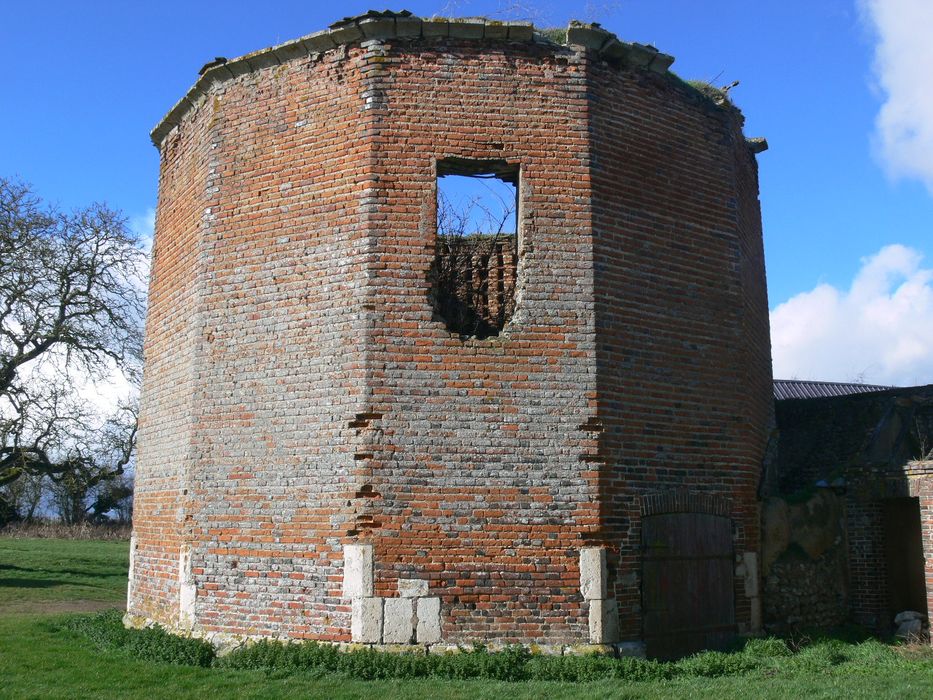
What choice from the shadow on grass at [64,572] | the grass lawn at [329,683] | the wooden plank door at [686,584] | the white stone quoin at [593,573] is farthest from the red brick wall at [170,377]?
the shadow on grass at [64,572]

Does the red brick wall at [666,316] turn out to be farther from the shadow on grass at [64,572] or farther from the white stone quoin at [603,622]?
the shadow on grass at [64,572]

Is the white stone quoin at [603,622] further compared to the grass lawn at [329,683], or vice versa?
the white stone quoin at [603,622]

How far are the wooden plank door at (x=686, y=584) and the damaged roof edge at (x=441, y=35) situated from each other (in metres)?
5.26

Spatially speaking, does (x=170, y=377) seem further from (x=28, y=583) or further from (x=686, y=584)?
(x=28, y=583)

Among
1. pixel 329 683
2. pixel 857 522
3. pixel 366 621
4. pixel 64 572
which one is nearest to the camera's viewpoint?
pixel 329 683

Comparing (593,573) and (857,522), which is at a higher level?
(857,522)

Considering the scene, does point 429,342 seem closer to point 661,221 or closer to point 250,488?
point 250,488

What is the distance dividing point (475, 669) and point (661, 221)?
532cm

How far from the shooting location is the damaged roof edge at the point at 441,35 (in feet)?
29.9

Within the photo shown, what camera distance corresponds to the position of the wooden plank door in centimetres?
853

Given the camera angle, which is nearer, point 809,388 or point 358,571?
point 358,571

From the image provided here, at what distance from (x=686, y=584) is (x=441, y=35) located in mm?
6559

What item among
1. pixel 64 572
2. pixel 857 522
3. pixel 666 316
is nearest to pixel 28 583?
pixel 64 572

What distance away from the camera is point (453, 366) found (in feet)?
27.7
